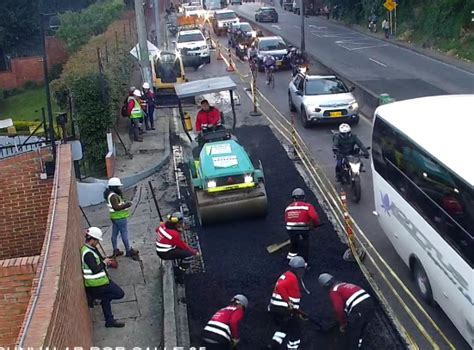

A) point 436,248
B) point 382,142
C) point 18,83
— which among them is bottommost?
point 18,83

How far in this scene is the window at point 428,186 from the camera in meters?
8.77

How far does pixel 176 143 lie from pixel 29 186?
1042 cm

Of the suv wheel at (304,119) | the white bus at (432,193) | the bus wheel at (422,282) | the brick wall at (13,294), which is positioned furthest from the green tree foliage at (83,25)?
the brick wall at (13,294)

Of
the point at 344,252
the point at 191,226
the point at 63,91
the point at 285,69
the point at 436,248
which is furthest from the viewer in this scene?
the point at 285,69

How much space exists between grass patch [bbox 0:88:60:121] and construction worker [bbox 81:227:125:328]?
27.1 meters

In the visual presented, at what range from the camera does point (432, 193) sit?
988 cm

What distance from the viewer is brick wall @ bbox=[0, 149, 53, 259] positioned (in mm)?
11789

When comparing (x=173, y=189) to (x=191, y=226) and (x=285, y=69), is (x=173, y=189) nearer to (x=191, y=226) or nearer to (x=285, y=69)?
(x=191, y=226)

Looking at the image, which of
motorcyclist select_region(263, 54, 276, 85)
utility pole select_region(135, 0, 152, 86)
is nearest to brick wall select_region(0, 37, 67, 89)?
motorcyclist select_region(263, 54, 276, 85)

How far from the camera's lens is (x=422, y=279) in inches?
424

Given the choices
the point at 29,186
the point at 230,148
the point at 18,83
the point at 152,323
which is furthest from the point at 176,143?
the point at 18,83

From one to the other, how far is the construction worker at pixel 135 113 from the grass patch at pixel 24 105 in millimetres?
15850

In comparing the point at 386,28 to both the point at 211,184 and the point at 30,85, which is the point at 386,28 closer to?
the point at 30,85

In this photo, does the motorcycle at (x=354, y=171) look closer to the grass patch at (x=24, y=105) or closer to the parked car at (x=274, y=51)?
the parked car at (x=274, y=51)
